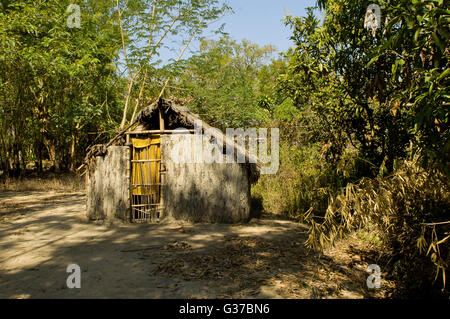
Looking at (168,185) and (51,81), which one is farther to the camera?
(51,81)

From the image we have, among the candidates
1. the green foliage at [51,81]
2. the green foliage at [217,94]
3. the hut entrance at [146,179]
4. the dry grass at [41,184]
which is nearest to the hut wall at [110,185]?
the hut entrance at [146,179]

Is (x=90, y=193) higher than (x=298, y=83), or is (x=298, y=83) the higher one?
(x=298, y=83)

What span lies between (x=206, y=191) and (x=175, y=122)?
6.93ft

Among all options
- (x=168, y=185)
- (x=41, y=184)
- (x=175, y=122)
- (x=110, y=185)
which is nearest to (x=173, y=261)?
(x=168, y=185)

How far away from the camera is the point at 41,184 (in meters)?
12.7

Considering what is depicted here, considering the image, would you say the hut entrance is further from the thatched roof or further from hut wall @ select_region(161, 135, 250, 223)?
the thatched roof

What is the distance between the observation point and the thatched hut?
7.60 meters

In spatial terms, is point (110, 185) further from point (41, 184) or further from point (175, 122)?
point (41, 184)

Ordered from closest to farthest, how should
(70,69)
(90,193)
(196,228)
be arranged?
(196,228)
(90,193)
(70,69)

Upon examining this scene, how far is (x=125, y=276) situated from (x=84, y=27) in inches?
477

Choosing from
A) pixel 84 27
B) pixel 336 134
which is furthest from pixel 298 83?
pixel 84 27

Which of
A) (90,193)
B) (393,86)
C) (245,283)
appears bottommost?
(245,283)

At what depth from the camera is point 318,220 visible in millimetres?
7797

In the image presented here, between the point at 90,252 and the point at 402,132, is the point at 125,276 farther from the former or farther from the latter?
the point at 402,132
